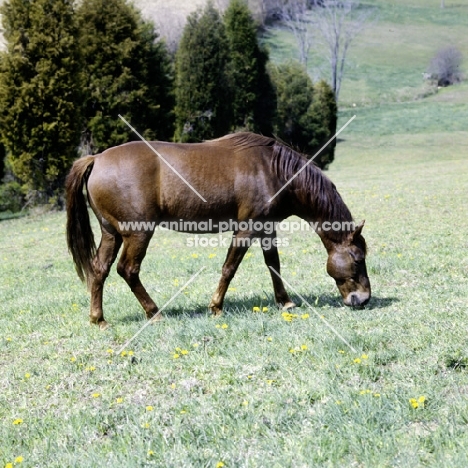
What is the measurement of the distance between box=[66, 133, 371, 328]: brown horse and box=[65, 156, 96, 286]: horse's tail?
11 mm

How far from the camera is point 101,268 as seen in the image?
5723 mm

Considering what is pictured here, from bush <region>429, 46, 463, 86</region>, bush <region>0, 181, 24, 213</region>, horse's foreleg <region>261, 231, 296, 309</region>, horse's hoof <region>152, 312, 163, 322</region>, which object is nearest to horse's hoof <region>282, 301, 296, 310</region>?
horse's foreleg <region>261, 231, 296, 309</region>

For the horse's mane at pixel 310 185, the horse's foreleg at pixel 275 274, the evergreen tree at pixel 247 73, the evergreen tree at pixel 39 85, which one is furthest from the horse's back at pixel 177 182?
the evergreen tree at pixel 247 73

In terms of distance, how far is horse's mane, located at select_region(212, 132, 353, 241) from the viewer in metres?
5.69

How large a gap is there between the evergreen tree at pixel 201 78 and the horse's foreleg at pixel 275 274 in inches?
825

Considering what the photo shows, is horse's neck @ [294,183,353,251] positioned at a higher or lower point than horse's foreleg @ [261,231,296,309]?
higher

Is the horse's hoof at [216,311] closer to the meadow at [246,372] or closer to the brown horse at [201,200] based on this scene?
the brown horse at [201,200]

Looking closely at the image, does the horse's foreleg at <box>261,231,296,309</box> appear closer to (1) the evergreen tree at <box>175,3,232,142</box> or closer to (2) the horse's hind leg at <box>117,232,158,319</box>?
(2) the horse's hind leg at <box>117,232,158,319</box>

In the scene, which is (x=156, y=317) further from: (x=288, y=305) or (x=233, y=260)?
(x=288, y=305)

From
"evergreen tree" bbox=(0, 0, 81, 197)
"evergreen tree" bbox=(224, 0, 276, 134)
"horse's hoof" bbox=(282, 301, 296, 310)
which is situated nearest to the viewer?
"horse's hoof" bbox=(282, 301, 296, 310)

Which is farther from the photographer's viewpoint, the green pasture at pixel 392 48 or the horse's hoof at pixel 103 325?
the green pasture at pixel 392 48

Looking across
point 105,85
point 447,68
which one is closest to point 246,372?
point 105,85

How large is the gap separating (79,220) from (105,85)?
58.0 feet

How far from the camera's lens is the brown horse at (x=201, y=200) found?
543 centimetres
